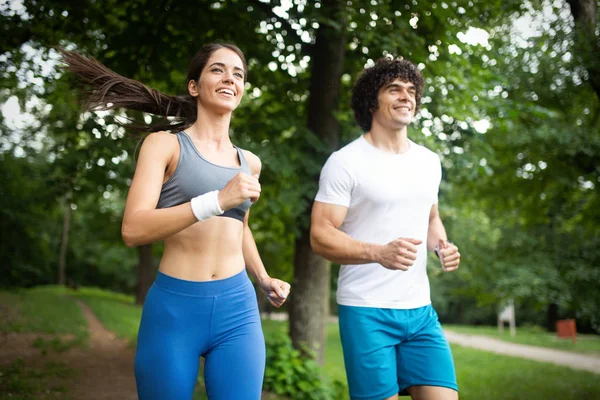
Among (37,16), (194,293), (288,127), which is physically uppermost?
(37,16)

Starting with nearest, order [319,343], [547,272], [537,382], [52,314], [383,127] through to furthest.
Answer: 1. [383,127]
2. [319,343]
3. [547,272]
4. [537,382]
5. [52,314]

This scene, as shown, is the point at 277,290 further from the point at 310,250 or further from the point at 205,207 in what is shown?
the point at 310,250

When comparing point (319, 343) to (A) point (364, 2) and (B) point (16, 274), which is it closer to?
(A) point (364, 2)

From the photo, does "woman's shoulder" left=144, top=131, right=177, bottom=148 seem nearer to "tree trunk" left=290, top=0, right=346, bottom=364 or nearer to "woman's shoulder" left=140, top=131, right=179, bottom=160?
"woman's shoulder" left=140, top=131, right=179, bottom=160

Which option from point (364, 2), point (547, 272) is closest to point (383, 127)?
point (364, 2)

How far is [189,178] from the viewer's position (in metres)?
2.60

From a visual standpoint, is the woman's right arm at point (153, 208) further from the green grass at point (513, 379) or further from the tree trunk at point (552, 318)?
the tree trunk at point (552, 318)

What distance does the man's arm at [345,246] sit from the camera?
9.02ft

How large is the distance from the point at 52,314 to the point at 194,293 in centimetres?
1340

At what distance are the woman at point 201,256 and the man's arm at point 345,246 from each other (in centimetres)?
45

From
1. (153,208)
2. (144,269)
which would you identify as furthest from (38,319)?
(153,208)

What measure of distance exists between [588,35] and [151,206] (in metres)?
5.63

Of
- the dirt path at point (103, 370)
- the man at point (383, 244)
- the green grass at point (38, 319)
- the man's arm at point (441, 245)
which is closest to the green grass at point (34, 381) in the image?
the dirt path at point (103, 370)

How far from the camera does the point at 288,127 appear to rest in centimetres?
695
